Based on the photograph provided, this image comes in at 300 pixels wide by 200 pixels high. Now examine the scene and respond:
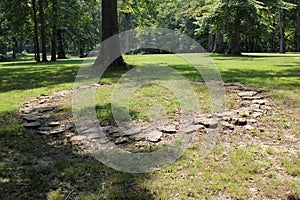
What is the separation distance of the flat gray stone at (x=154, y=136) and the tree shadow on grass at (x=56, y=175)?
94cm

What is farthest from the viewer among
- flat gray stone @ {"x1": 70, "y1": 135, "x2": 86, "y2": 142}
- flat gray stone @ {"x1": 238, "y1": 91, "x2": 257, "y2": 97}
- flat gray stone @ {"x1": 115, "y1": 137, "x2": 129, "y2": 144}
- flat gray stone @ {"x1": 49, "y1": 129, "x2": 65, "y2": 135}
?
flat gray stone @ {"x1": 238, "y1": 91, "x2": 257, "y2": 97}

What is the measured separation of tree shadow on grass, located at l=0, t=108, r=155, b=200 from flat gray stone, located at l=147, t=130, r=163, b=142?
37.2 inches

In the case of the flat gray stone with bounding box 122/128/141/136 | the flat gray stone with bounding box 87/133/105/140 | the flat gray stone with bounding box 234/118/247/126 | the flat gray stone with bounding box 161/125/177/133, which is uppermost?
the flat gray stone with bounding box 234/118/247/126

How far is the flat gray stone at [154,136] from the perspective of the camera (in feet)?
14.0

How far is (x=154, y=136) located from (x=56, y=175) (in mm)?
1585

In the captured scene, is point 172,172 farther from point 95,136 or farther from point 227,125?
point 227,125

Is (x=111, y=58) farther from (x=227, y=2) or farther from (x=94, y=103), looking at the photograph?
(x=227, y=2)

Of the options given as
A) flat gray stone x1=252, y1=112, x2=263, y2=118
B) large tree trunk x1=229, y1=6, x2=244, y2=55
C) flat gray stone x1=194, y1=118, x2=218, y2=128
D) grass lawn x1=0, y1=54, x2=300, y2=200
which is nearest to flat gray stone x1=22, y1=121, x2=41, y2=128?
grass lawn x1=0, y1=54, x2=300, y2=200

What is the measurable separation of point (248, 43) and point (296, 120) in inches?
1614

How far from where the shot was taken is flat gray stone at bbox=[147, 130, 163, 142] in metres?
4.27

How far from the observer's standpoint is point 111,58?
38.4ft

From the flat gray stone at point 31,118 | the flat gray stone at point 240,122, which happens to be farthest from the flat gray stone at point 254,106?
the flat gray stone at point 31,118

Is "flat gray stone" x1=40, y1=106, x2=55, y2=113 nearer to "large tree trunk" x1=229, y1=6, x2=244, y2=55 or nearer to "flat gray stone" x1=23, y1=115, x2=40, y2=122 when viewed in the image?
"flat gray stone" x1=23, y1=115, x2=40, y2=122

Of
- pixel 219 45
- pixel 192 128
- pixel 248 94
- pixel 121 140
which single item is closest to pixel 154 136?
pixel 121 140
